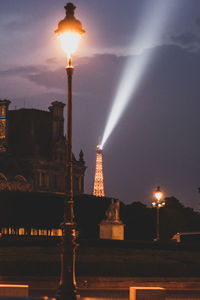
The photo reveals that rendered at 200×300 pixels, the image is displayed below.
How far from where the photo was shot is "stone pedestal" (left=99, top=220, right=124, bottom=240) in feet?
169

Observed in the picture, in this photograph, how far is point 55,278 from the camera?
26922 millimetres

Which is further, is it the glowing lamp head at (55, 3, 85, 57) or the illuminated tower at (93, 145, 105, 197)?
the illuminated tower at (93, 145, 105, 197)

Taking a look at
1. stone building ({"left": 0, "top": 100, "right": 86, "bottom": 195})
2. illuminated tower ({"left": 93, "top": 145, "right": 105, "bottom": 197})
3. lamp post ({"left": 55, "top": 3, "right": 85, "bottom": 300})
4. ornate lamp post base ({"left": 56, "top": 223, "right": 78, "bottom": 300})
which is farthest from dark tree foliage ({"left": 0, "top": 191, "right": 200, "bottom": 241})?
ornate lamp post base ({"left": 56, "top": 223, "right": 78, "bottom": 300})

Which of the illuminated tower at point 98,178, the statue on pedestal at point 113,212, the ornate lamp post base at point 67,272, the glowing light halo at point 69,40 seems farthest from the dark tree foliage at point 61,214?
the glowing light halo at point 69,40

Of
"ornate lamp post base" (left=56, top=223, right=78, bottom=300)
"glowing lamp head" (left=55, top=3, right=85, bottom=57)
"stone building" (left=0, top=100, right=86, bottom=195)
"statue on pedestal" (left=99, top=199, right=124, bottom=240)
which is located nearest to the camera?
"ornate lamp post base" (left=56, top=223, right=78, bottom=300)

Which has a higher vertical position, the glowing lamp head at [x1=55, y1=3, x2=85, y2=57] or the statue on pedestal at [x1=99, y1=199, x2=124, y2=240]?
the glowing lamp head at [x1=55, y1=3, x2=85, y2=57]

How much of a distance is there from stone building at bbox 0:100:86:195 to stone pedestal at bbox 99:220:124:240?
31108 millimetres

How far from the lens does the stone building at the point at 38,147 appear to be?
8669 centimetres

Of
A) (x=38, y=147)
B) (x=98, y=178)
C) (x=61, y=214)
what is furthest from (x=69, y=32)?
(x=98, y=178)

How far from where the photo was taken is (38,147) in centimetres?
9219

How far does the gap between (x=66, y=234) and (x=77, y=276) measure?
13676 mm

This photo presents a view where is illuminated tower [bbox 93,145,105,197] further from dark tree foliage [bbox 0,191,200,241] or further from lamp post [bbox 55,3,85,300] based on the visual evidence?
lamp post [bbox 55,3,85,300]

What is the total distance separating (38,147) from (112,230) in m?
42.3

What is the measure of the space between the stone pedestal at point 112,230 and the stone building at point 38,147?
31.1 metres
